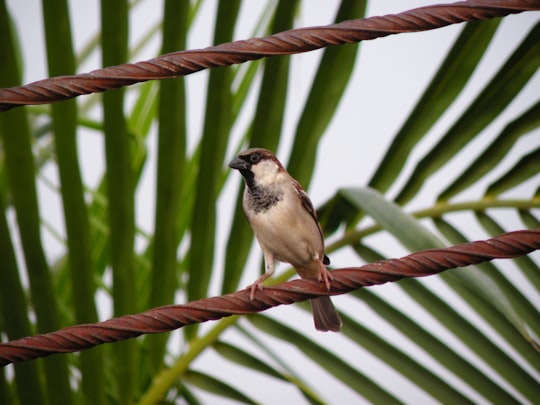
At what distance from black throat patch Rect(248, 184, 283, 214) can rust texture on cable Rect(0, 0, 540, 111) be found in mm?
944

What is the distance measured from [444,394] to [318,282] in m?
0.66

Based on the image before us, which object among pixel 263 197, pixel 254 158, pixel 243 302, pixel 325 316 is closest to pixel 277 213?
pixel 263 197

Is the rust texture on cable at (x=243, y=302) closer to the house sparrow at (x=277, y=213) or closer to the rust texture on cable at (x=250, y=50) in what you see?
the rust texture on cable at (x=250, y=50)

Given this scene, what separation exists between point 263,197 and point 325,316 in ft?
1.29

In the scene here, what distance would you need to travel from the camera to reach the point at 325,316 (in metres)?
2.14

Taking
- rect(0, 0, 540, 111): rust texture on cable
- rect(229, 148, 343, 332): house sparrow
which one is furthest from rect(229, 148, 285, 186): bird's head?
rect(0, 0, 540, 111): rust texture on cable

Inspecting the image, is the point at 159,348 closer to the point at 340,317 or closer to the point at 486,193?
the point at 340,317

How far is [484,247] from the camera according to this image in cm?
127

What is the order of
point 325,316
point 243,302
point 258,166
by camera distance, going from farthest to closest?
1. point 258,166
2. point 325,316
3. point 243,302

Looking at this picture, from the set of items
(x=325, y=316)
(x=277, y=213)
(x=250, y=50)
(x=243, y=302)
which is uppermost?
(x=277, y=213)

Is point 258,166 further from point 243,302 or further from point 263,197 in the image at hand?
point 243,302

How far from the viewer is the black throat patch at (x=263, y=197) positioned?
229 centimetres

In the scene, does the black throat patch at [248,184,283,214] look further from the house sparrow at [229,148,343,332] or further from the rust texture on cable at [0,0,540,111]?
the rust texture on cable at [0,0,540,111]

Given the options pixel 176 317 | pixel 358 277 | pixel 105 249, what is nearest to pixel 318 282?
pixel 358 277
